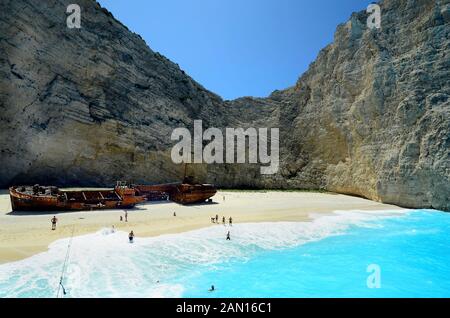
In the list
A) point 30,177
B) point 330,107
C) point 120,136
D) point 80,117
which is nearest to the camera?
point 30,177

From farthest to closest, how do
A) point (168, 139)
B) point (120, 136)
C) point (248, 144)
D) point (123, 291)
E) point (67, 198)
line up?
point (248, 144), point (168, 139), point (120, 136), point (67, 198), point (123, 291)

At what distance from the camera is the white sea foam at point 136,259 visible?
11.1 metres

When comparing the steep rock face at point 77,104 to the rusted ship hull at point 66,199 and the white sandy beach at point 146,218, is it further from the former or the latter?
the rusted ship hull at point 66,199

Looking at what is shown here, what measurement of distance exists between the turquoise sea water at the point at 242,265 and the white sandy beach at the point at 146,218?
126cm

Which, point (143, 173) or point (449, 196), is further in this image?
point (143, 173)

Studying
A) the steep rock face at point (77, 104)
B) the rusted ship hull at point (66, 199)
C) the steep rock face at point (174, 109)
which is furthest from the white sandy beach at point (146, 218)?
the steep rock face at point (77, 104)

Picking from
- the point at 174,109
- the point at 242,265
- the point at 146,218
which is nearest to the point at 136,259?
the point at 242,265

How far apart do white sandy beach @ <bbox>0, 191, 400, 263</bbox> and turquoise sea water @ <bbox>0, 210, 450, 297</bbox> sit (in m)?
1.26

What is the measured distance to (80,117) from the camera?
119 ft

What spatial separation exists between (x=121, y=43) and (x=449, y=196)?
4574cm

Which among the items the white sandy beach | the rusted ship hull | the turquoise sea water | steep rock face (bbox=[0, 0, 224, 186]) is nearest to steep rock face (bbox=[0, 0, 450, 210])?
steep rock face (bbox=[0, 0, 224, 186])

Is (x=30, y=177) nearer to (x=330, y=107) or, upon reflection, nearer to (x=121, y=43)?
(x=121, y=43)

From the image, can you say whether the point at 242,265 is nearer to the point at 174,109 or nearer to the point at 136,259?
the point at 136,259
